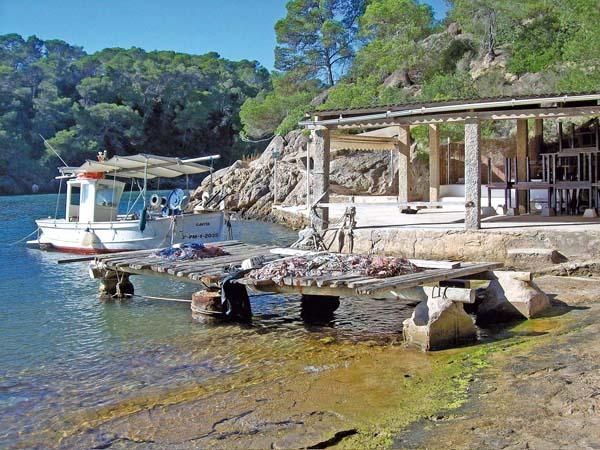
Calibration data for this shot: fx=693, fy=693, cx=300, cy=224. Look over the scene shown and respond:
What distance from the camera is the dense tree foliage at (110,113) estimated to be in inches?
3078

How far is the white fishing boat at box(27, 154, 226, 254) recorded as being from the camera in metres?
20.7

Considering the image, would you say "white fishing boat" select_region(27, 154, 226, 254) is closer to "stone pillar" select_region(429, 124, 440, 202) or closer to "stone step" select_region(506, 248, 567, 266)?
"stone pillar" select_region(429, 124, 440, 202)

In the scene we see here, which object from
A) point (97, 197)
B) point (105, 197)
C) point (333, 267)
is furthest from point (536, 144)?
point (97, 197)

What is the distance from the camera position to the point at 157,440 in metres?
6.02

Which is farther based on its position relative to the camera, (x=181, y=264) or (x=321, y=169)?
(x=321, y=169)

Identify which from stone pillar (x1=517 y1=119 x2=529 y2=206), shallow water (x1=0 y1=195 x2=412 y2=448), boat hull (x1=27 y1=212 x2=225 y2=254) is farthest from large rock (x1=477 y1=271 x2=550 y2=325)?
boat hull (x1=27 y1=212 x2=225 y2=254)

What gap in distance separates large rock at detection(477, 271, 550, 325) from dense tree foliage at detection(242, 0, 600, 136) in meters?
12.7

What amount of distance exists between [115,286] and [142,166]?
8.24 metres

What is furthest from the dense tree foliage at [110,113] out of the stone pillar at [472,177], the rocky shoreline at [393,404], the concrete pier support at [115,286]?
the rocky shoreline at [393,404]

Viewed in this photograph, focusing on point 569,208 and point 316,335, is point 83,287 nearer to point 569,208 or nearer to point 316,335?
point 316,335

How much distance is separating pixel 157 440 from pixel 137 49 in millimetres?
110830

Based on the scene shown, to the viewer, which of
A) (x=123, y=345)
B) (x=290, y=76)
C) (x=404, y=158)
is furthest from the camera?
(x=290, y=76)

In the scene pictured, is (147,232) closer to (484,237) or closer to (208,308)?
(208,308)

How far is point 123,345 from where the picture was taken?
998cm
